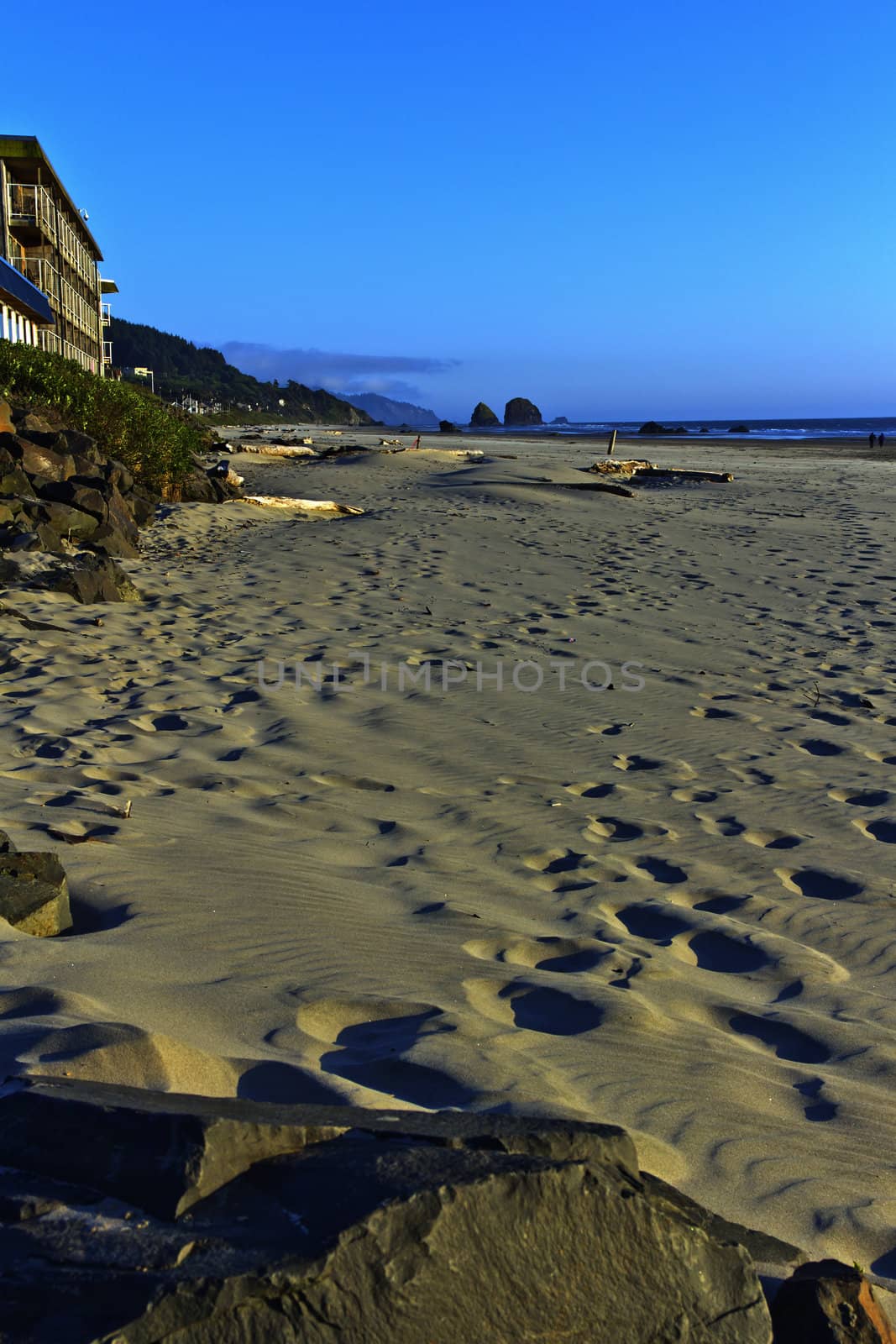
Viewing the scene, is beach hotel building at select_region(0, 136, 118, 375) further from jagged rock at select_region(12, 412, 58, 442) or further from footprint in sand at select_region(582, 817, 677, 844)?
footprint in sand at select_region(582, 817, 677, 844)

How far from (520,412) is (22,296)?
114 m

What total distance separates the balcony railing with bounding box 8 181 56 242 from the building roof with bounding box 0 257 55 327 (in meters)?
5.38

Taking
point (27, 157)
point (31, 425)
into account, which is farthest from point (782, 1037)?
point (27, 157)

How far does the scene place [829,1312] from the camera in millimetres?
1745

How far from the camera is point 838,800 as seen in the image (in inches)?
201

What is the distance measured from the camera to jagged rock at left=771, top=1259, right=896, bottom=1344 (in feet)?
5.66

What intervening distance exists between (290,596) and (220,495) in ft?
26.9

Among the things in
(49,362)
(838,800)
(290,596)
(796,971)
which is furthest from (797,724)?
(49,362)

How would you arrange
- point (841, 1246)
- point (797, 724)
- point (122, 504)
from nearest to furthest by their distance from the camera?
point (841, 1246) < point (797, 724) < point (122, 504)

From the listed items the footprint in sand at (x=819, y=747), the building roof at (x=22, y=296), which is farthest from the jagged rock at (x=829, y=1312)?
the building roof at (x=22, y=296)

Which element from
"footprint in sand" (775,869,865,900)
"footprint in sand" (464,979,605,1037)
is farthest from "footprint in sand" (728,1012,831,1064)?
"footprint in sand" (775,869,865,900)

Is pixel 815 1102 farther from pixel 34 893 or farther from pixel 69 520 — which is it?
pixel 69 520

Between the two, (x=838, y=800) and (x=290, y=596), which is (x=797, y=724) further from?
(x=290, y=596)

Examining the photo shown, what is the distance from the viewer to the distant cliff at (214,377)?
139125 millimetres
